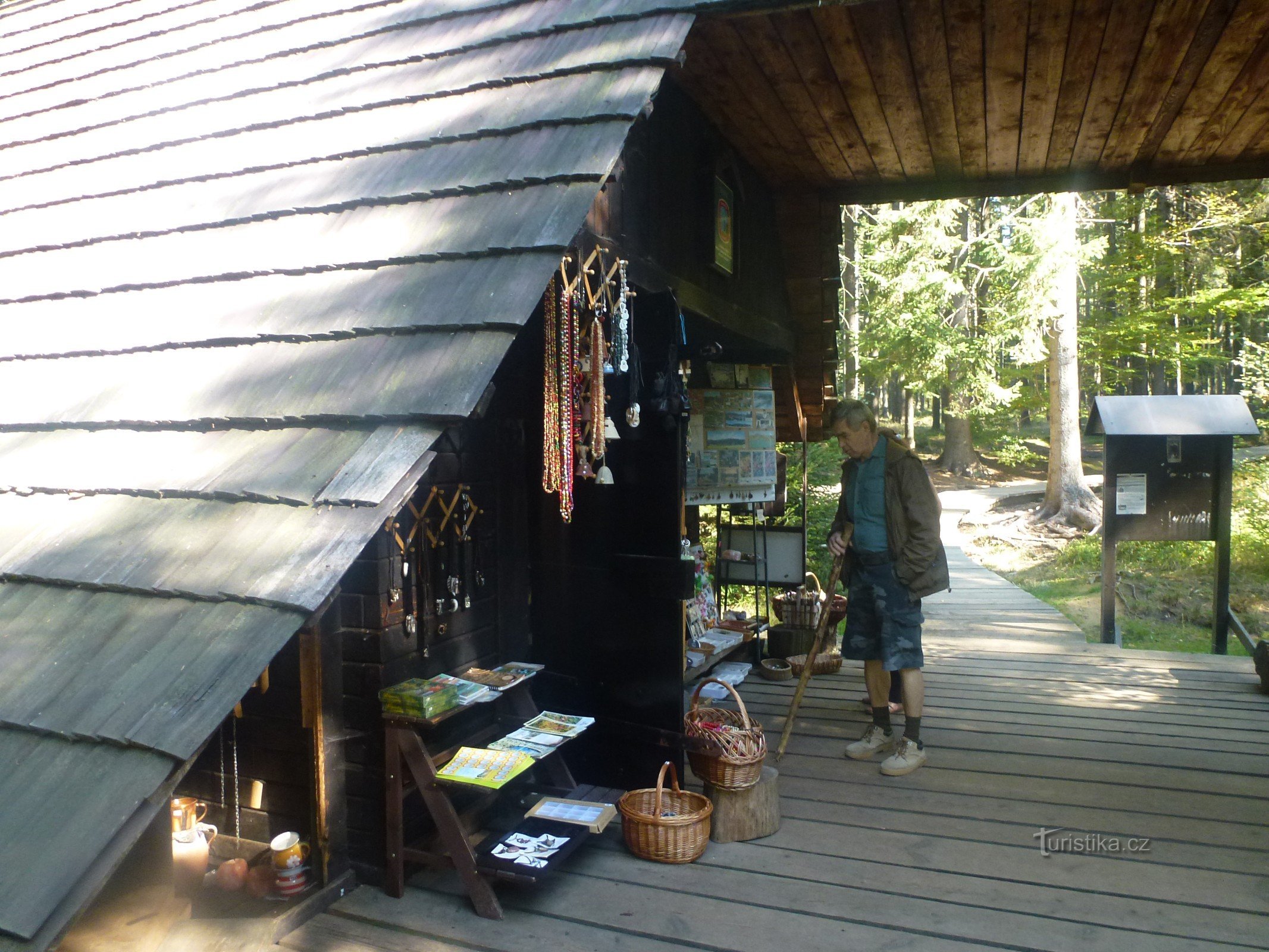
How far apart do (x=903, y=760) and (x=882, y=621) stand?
29.5 inches

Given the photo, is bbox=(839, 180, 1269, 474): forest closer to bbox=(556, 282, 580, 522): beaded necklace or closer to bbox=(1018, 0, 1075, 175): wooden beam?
bbox=(1018, 0, 1075, 175): wooden beam

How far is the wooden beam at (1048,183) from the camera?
491 cm

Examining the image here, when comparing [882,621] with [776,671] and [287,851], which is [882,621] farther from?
[287,851]

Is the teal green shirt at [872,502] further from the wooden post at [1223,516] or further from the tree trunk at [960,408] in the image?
the tree trunk at [960,408]

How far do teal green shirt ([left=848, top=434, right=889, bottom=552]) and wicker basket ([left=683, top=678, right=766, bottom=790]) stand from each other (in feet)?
4.38

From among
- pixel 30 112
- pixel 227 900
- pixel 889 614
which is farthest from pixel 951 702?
pixel 30 112

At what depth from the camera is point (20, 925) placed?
113 cm

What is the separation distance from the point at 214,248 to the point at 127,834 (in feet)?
6.47

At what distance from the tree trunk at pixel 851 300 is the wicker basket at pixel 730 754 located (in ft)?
42.1

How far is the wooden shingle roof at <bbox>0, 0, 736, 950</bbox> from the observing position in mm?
1416

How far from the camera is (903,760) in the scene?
4707 millimetres

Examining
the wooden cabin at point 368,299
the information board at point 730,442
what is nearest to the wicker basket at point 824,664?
the information board at point 730,442

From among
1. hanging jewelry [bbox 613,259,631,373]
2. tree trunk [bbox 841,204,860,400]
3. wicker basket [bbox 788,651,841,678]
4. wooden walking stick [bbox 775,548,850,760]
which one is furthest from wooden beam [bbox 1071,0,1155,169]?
tree trunk [bbox 841,204,860,400]

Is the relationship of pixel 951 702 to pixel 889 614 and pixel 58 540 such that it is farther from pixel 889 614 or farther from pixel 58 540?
pixel 58 540
